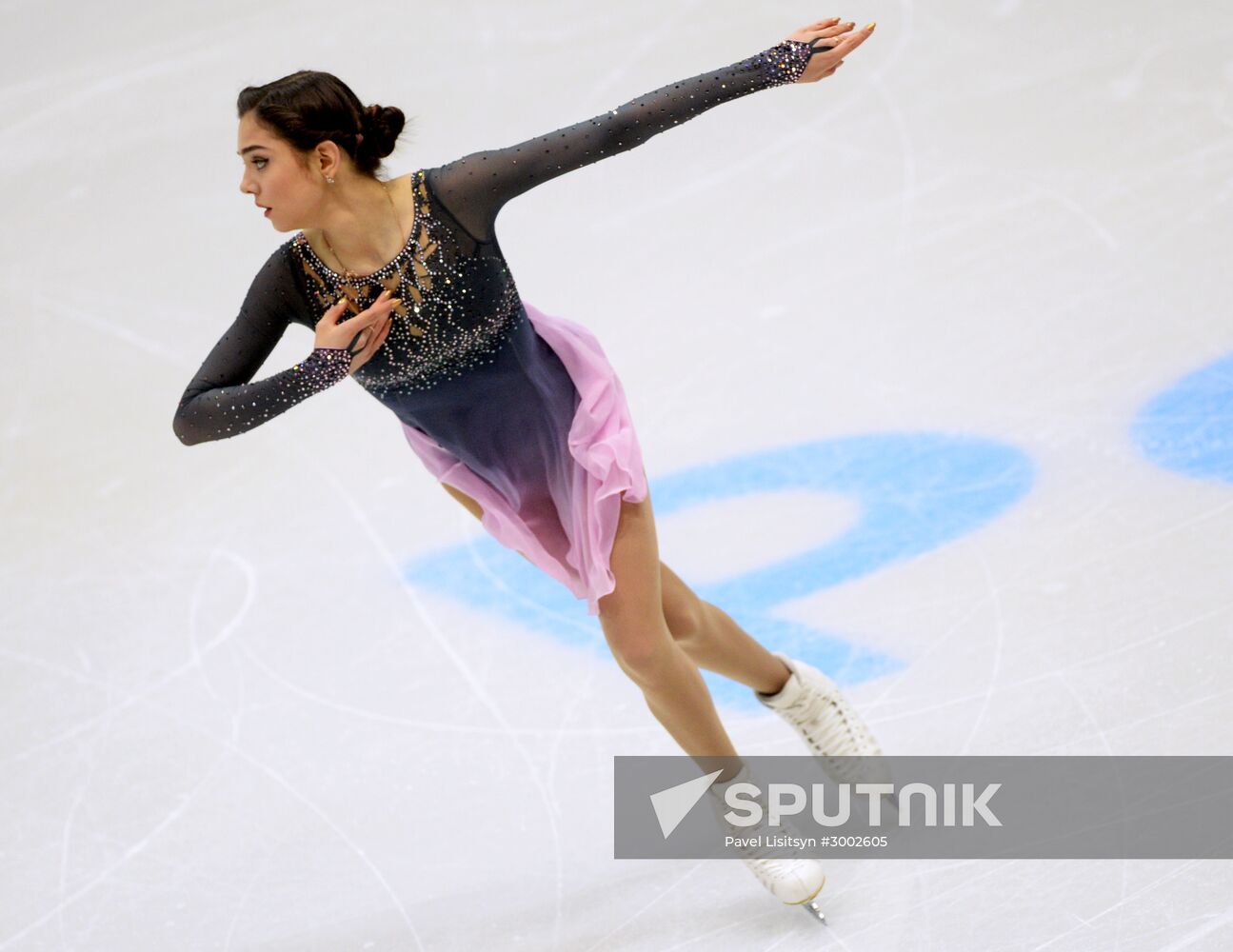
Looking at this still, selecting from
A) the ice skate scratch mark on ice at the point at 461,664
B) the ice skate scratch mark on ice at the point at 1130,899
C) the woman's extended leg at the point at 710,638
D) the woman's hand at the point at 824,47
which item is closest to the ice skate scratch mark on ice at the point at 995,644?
the woman's extended leg at the point at 710,638

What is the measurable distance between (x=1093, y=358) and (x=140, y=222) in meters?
3.38

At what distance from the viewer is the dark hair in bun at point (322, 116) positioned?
86.6 inches

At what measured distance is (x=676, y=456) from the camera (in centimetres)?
413

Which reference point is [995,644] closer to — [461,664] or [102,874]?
[461,664]

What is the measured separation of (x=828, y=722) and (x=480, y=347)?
0.99 metres

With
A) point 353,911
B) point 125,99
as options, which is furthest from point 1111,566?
point 125,99

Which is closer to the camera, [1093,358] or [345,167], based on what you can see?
[345,167]

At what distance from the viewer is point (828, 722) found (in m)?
2.73

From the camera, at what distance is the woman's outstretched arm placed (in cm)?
223

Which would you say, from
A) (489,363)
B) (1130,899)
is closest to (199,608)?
(489,363)

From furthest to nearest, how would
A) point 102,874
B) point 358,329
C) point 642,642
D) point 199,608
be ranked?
point 199,608 → point 102,874 → point 642,642 → point 358,329

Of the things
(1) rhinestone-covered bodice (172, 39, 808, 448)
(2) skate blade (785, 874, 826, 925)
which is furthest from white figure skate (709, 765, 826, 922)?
(1) rhinestone-covered bodice (172, 39, 808, 448)

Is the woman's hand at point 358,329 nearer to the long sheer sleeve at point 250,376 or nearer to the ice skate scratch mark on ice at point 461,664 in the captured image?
the long sheer sleeve at point 250,376

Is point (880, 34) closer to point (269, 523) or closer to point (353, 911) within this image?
point (269, 523)
